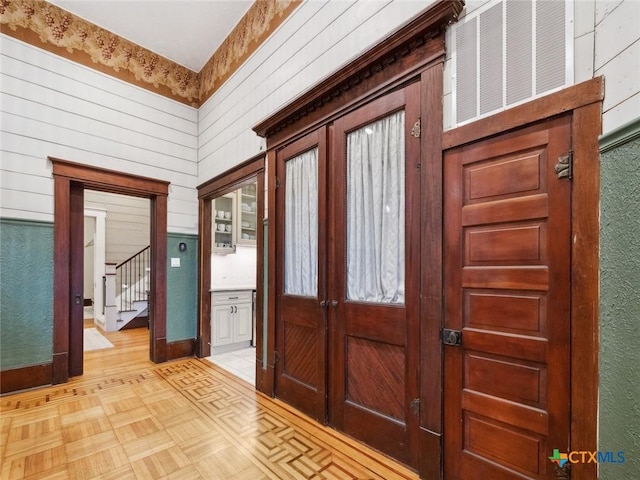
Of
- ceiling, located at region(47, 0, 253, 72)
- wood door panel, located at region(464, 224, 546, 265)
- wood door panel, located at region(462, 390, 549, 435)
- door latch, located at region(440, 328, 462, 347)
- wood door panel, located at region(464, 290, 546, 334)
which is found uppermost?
ceiling, located at region(47, 0, 253, 72)

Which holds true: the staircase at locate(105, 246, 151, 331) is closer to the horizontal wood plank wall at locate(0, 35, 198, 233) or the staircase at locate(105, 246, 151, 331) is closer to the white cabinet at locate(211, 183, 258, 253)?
the white cabinet at locate(211, 183, 258, 253)

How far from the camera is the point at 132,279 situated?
23.3 ft

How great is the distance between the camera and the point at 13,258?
323cm

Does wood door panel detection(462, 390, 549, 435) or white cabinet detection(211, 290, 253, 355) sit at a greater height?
wood door panel detection(462, 390, 549, 435)

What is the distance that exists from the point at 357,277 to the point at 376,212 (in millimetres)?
509

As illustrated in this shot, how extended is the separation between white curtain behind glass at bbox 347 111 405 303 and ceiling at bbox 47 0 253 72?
270 cm

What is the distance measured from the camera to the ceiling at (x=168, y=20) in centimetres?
353

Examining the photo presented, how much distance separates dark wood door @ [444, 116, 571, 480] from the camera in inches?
54.8

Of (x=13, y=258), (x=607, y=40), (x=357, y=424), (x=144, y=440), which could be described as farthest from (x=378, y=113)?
(x=13, y=258)

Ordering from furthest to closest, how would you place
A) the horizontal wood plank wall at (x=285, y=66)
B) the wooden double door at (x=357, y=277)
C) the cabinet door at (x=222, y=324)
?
the cabinet door at (x=222, y=324) < the horizontal wood plank wall at (x=285, y=66) < the wooden double door at (x=357, y=277)

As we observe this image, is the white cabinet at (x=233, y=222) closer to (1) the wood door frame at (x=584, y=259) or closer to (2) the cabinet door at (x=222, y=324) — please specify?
(2) the cabinet door at (x=222, y=324)

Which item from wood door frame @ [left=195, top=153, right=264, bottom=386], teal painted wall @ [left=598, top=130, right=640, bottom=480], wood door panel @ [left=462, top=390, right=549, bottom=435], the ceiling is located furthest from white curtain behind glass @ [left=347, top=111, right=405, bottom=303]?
the ceiling

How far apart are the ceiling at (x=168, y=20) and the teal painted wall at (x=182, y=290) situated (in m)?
2.64

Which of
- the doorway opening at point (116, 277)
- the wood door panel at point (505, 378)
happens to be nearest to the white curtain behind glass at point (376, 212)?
the wood door panel at point (505, 378)
